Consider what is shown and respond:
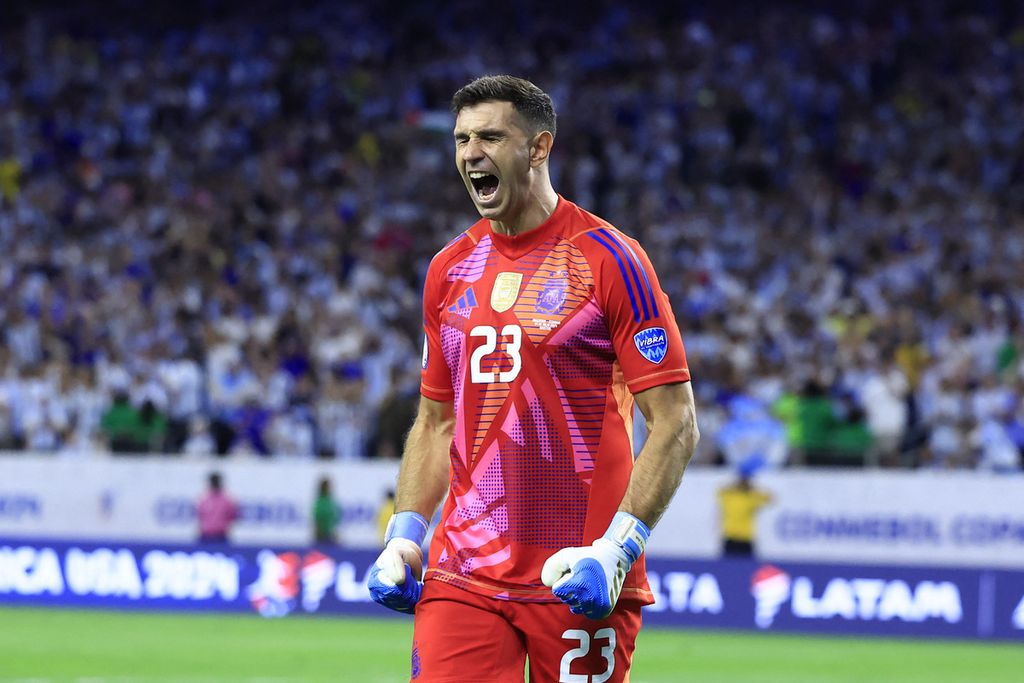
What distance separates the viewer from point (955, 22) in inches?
1101

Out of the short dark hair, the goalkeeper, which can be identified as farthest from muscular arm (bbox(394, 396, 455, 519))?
the short dark hair

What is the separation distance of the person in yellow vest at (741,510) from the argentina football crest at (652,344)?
1369cm

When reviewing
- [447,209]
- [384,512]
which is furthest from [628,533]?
[447,209]

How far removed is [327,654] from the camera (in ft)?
49.2

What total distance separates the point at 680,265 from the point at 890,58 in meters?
6.47

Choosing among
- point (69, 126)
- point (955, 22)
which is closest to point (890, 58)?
point (955, 22)

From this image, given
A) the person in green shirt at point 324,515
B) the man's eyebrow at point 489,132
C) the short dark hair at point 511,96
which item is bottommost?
the person in green shirt at point 324,515

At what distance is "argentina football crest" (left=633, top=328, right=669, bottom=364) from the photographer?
16.7ft

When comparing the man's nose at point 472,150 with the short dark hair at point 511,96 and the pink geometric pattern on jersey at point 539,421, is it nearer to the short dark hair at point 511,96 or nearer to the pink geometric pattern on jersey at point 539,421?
the short dark hair at point 511,96

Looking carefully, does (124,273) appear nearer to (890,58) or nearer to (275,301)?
(275,301)

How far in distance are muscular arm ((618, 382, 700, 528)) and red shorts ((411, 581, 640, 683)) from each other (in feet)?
1.16

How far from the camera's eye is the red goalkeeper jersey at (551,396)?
16.8 feet

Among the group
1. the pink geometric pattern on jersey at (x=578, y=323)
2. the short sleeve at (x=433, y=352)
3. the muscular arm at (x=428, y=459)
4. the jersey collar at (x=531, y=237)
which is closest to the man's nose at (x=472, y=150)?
the jersey collar at (x=531, y=237)

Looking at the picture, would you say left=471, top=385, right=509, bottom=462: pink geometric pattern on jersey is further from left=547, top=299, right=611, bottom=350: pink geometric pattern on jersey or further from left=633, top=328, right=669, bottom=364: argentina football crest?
left=633, top=328, right=669, bottom=364: argentina football crest
